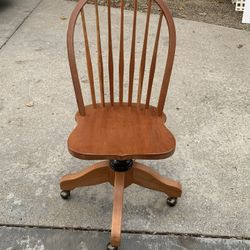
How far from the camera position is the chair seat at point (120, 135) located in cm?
189

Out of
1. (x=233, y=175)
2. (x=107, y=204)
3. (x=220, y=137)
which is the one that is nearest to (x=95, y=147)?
(x=107, y=204)

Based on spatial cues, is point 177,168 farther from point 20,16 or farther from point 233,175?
point 20,16

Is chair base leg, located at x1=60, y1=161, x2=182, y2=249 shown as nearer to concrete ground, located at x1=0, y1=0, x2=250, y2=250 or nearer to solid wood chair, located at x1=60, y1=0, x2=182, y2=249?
solid wood chair, located at x1=60, y1=0, x2=182, y2=249

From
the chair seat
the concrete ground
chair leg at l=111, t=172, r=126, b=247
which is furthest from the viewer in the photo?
the concrete ground

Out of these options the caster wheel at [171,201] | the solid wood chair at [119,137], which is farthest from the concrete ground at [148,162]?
the solid wood chair at [119,137]

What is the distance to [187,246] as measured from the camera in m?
2.13

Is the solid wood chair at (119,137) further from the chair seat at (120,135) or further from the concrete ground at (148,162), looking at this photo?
the concrete ground at (148,162)

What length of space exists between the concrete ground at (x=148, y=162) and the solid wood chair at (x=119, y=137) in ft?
0.48

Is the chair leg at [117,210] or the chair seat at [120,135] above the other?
the chair seat at [120,135]

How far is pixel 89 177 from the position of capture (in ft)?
7.48

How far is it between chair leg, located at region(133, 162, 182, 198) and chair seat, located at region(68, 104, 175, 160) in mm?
261

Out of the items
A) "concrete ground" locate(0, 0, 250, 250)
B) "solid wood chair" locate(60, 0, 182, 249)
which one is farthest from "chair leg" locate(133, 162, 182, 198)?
"concrete ground" locate(0, 0, 250, 250)

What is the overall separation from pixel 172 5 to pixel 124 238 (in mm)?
3974

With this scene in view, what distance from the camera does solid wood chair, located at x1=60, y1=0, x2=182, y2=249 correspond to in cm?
192
